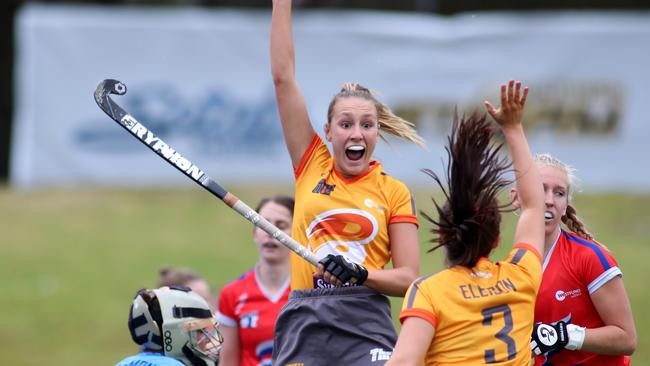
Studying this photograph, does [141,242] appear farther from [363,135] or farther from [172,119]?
[363,135]

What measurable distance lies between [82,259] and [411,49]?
5.64m

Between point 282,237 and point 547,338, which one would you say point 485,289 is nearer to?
point 547,338

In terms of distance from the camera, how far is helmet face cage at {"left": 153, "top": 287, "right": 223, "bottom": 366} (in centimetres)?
497

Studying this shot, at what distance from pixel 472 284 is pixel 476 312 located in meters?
0.12

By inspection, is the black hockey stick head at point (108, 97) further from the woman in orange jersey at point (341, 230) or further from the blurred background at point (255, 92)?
the blurred background at point (255, 92)

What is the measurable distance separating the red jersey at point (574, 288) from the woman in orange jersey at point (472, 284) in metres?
0.82

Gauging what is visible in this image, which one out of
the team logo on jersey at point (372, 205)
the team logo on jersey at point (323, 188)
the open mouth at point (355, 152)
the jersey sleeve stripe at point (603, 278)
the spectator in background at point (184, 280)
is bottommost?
the jersey sleeve stripe at point (603, 278)

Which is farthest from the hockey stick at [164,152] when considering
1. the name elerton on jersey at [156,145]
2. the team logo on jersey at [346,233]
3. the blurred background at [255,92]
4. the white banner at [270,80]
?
the white banner at [270,80]

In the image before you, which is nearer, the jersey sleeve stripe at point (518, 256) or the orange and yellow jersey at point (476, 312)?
the orange and yellow jersey at point (476, 312)

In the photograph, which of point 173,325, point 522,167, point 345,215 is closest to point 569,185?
point 522,167

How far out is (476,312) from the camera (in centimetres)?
459

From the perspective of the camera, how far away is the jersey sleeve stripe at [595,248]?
18.7ft

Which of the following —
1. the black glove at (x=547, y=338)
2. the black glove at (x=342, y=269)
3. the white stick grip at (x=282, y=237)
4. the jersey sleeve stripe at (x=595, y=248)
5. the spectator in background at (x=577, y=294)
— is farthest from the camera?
the jersey sleeve stripe at (x=595, y=248)

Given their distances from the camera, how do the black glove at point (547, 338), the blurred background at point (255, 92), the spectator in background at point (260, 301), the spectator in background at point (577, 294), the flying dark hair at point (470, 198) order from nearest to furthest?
the flying dark hair at point (470, 198) < the black glove at point (547, 338) < the spectator in background at point (577, 294) < the spectator in background at point (260, 301) < the blurred background at point (255, 92)
